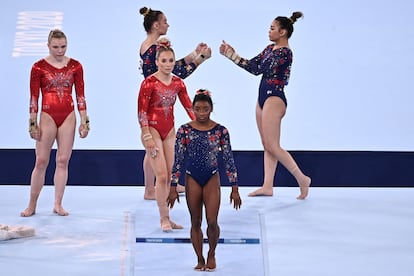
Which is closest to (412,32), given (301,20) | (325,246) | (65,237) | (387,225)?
(301,20)

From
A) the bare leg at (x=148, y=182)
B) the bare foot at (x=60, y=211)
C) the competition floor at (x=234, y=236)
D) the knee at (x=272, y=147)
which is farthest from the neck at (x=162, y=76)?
the knee at (x=272, y=147)

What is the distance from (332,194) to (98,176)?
214cm

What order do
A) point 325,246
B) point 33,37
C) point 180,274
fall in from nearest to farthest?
point 180,274 → point 325,246 → point 33,37

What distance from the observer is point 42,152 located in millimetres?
8781

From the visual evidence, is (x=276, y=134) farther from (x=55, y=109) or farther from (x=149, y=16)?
(x=55, y=109)

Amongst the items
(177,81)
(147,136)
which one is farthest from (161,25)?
(147,136)

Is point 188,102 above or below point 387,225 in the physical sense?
above

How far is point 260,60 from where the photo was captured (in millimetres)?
9664

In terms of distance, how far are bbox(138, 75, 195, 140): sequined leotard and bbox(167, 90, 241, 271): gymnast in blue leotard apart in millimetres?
1354

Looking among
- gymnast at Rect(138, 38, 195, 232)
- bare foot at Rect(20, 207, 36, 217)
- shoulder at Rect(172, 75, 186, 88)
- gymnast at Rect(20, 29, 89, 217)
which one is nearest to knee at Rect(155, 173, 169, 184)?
gymnast at Rect(138, 38, 195, 232)

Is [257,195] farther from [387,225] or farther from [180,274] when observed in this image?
[180,274]

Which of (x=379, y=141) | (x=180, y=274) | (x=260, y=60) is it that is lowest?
(x=180, y=274)

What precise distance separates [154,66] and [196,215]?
8.02 feet

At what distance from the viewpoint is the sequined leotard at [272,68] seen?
9.51 m
